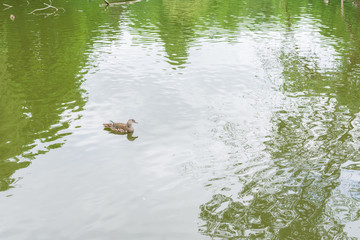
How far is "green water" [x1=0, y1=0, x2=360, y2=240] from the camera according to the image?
38.1ft

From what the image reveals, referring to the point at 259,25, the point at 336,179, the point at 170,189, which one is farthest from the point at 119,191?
the point at 259,25

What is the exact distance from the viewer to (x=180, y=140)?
16.5 meters

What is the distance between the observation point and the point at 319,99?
21.4 meters

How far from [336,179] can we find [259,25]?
1464 inches

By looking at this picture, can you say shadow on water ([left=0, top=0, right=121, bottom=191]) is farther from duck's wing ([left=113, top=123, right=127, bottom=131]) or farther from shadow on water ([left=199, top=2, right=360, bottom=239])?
shadow on water ([left=199, top=2, right=360, bottom=239])

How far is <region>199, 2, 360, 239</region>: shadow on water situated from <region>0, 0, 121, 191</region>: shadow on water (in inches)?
300

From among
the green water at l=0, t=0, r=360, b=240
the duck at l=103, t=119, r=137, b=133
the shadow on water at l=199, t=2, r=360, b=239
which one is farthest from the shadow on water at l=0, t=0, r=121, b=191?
the shadow on water at l=199, t=2, r=360, b=239

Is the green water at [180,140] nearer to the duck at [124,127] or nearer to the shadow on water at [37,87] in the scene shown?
the shadow on water at [37,87]

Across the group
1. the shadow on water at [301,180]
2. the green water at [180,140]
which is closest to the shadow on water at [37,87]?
the green water at [180,140]

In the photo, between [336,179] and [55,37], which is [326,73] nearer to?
[336,179]

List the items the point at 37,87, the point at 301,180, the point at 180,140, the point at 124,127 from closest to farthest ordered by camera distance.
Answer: the point at 301,180 → the point at 180,140 → the point at 124,127 → the point at 37,87

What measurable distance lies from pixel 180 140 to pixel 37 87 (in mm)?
11005

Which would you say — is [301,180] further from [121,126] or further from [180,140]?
[121,126]

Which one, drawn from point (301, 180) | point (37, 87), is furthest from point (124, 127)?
point (37, 87)
